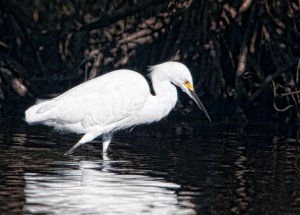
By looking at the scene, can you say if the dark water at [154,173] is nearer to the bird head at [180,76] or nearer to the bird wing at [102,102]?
the bird wing at [102,102]

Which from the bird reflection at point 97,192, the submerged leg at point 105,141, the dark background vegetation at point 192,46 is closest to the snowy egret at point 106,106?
the submerged leg at point 105,141

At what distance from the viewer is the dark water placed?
7082 mm

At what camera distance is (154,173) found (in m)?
8.60

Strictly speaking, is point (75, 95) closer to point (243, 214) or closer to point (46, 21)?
point (243, 214)

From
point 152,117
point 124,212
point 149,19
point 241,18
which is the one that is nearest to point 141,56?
point 149,19

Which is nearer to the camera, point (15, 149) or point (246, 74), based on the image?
point (15, 149)

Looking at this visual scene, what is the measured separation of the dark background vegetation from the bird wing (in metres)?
3.10

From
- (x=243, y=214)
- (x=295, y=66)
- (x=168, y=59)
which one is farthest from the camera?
(x=168, y=59)

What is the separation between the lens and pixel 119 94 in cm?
1010

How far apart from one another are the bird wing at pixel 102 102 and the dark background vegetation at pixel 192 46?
3102mm

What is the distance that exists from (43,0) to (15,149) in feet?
16.7

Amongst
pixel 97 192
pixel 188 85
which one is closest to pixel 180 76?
pixel 188 85

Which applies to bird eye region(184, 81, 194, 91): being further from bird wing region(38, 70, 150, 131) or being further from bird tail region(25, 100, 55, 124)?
bird tail region(25, 100, 55, 124)

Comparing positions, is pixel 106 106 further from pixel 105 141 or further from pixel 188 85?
pixel 188 85
